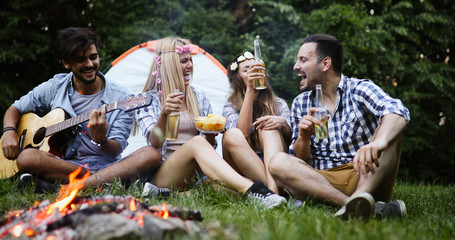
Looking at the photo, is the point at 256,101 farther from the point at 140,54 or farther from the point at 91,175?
the point at 140,54

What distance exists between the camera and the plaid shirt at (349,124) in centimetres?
275

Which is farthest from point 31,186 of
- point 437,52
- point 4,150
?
point 437,52

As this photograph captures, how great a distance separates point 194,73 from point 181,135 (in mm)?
1730

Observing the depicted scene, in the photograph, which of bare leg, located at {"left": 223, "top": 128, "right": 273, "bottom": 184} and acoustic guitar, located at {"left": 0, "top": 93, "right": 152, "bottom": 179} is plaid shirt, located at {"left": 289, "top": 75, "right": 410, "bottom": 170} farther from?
acoustic guitar, located at {"left": 0, "top": 93, "right": 152, "bottom": 179}

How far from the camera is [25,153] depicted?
117 inches

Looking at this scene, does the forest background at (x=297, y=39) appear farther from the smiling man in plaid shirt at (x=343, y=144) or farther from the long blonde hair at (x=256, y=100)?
the smiling man in plaid shirt at (x=343, y=144)

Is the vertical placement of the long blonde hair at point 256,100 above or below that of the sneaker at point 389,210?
above

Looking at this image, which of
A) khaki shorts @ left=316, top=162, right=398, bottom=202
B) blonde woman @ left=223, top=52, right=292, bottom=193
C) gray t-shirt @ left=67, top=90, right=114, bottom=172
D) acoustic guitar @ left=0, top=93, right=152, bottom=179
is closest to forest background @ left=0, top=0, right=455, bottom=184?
acoustic guitar @ left=0, top=93, right=152, bottom=179

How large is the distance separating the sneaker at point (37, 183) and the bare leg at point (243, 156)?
4.21 ft

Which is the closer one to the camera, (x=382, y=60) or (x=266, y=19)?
(x=382, y=60)

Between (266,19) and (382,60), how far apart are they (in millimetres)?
1808

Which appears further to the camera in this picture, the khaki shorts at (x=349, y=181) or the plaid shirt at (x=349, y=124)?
the plaid shirt at (x=349, y=124)

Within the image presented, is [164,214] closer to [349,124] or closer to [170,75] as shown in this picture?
[349,124]

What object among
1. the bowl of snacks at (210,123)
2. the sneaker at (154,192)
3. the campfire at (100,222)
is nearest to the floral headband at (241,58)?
the bowl of snacks at (210,123)
